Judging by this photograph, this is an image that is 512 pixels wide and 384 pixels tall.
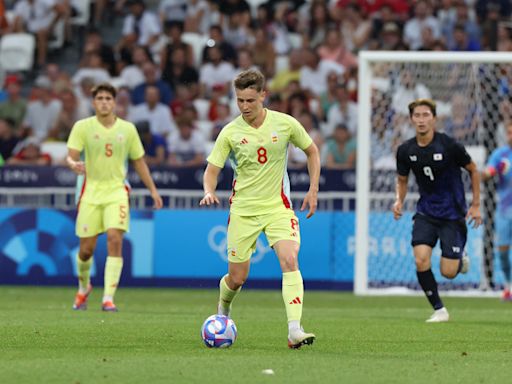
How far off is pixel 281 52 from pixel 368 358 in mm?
15845

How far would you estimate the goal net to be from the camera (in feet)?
64.3

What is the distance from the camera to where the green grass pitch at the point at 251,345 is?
877 centimetres

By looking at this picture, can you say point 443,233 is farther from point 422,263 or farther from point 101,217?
point 101,217

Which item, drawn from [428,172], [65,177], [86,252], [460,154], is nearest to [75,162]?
[86,252]

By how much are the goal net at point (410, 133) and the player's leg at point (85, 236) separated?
5.02 m

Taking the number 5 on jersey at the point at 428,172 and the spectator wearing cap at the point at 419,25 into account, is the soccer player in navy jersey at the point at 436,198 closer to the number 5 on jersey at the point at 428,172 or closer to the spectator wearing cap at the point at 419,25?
the number 5 on jersey at the point at 428,172

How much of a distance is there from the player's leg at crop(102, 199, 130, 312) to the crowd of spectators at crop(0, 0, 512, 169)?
661 centimetres

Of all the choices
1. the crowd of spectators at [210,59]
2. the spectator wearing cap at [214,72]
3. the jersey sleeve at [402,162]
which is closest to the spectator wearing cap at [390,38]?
the crowd of spectators at [210,59]

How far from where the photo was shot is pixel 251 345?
1098 cm

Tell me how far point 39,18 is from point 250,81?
16493 millimetres

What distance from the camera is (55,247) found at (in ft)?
67.6

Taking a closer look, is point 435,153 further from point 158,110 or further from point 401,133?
point 158,110

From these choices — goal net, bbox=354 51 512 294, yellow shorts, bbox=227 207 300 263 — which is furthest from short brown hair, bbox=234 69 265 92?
goal net, bbox=354 51 512 294

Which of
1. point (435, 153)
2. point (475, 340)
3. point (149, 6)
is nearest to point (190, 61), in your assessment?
point (149, 6)
